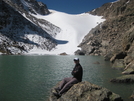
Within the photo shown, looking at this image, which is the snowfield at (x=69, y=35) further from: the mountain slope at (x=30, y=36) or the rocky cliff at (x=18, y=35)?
the rocky cliff at (x=18, y=35)

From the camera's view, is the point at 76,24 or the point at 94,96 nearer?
the point at 94,96

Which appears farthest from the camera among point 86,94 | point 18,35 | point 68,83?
point 18,35

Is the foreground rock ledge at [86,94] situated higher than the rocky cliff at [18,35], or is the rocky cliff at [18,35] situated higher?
the rocky cliff at [18,35]

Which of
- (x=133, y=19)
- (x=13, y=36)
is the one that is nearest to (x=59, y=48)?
(x=13, y=36)

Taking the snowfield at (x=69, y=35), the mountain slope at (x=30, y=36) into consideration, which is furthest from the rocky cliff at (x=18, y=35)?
the snowfield at (x=69, y=35)

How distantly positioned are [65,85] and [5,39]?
7148 centimetres

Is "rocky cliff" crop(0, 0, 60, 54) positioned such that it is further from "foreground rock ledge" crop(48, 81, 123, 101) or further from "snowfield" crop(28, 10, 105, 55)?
"foreground rock ledge" crop(48, 81, 123, 101)

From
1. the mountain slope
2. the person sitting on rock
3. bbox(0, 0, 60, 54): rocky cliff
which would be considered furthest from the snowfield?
the person sitting on rock

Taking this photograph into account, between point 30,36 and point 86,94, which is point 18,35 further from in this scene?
point 86,94

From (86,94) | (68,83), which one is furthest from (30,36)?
(86,94)

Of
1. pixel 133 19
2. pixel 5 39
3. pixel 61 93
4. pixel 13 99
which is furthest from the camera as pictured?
pixel 133 19

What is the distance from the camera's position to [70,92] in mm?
8023

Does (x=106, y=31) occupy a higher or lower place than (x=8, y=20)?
lower

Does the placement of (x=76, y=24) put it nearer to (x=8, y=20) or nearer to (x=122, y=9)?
(x=122, y=9)
